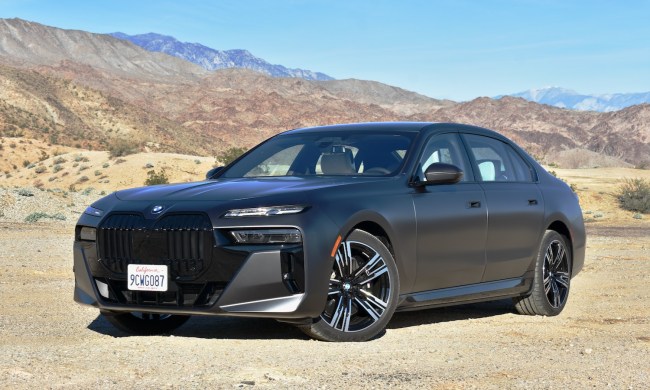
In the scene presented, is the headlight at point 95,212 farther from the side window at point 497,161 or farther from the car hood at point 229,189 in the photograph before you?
the side window at point 497,161

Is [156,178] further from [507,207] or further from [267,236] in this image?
[267,236]

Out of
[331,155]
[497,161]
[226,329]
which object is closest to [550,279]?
[497,161]

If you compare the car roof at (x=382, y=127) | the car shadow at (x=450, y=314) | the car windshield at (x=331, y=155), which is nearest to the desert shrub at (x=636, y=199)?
the car shadow at (x=450, y=314)

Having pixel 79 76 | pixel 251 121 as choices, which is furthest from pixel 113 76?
pixel 251 121

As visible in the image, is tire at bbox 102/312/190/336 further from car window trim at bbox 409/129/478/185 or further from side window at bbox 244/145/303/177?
car window trim at bbox 409/129/478/185

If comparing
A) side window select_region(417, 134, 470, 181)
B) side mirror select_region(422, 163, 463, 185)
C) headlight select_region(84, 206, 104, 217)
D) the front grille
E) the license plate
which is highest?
side window select_region(417, 134, 470, 181)

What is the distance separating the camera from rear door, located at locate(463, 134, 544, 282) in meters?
8.30

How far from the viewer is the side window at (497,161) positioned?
28.2ft

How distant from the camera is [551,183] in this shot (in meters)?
9.45

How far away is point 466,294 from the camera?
26.3 feet

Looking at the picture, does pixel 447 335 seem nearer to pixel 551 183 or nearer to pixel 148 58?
pixel 551 183

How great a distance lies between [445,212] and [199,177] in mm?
44668

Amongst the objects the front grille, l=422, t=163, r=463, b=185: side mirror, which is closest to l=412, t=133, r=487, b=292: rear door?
l=422, t=163, r=463, b=185: side mirror

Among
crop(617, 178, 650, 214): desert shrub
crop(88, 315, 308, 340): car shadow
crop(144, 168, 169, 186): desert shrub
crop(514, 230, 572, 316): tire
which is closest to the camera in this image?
crop(88, 315, 308, 340): car shadow
